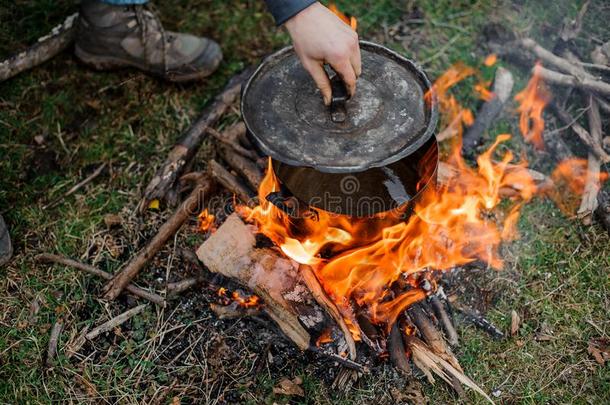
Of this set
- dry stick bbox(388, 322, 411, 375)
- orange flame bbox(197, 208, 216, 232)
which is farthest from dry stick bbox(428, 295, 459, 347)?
orange flame bbox(197, 208, 216, 232)

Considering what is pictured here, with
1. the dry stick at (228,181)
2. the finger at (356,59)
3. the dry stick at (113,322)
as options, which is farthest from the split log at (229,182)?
the finger at (356,59)

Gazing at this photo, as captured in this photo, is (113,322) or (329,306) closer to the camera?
(329,306)

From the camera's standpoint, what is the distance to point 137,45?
4.24 meters

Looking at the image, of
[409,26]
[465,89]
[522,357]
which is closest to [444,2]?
[409,26]

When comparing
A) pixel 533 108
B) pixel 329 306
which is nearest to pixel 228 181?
pixel 329 306

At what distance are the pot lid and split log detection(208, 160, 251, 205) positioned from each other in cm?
81

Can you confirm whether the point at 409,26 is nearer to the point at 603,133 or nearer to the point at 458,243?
the point at 603,133

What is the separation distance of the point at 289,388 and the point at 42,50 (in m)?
3.48

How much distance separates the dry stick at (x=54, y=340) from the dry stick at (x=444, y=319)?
234 cm

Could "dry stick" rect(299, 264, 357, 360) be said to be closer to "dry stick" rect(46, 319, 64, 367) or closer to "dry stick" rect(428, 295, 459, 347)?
"dry stick" rect(428, 295, 459, 347)

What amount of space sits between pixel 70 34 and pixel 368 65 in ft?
9.67

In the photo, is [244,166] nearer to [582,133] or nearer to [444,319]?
[444,319]

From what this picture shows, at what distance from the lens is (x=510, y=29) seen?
15.4 feet

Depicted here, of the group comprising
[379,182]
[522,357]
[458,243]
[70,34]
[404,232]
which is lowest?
[522,357]
